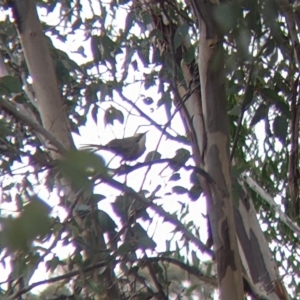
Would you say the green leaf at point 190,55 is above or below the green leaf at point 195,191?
above

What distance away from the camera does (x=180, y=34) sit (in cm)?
126

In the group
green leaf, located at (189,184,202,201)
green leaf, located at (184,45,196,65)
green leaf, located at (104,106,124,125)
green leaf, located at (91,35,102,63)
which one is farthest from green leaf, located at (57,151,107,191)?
green leaf, located at (91,35,102,63)

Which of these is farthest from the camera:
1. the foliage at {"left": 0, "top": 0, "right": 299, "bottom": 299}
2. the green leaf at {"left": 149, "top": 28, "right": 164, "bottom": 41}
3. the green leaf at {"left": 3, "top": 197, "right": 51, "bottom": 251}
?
the green leaf at {"left": 149, "top": 28, "right": 164, "bottom": 41}

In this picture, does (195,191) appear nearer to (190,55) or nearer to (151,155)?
(151,155)

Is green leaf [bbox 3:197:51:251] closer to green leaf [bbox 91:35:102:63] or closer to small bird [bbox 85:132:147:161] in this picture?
small bird [bbox 85:132:147:161]

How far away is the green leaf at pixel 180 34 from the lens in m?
1.23

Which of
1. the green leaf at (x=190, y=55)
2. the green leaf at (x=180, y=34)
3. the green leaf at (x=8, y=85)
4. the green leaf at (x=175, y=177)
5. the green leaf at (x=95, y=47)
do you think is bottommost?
the green leaf at (x=175, y=177)

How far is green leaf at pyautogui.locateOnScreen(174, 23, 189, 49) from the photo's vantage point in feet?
4.03

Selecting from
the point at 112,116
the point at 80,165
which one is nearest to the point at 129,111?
the point at 112,116

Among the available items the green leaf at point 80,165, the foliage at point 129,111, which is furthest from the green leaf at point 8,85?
the green leaf at point 80,165

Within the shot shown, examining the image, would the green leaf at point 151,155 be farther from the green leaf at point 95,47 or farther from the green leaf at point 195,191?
the green leaf at point 95,47

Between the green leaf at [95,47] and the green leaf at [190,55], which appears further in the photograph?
the green leaf at [95,47]

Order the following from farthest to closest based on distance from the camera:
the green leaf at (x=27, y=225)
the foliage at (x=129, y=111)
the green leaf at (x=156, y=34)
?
the green leaf at (x=156, y=34) → the foliage at (x=129, y=111) → the green leaf at (x=27, y=225)

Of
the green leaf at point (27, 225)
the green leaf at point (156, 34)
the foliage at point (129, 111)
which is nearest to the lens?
the green leaf at point (27, 225)
